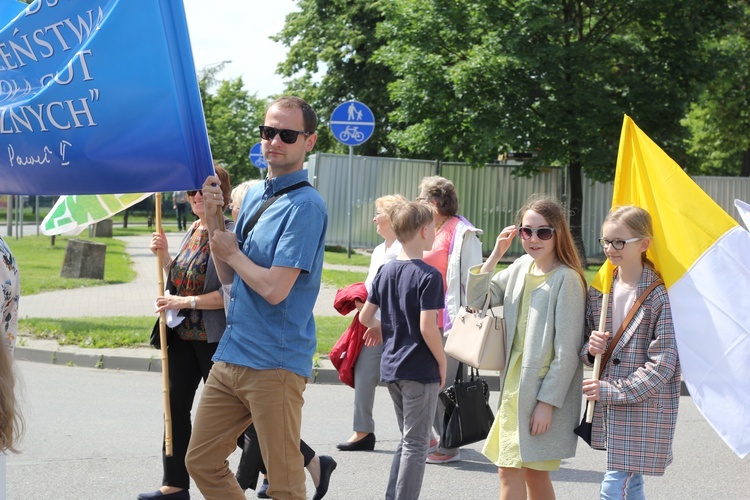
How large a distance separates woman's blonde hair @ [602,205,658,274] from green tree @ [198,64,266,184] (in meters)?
42.7

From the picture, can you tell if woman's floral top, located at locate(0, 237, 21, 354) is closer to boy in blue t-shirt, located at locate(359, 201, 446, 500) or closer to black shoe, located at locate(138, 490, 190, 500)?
black shoe, located at locate(138, 490, 190, 500)

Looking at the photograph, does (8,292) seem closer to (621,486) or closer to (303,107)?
(303,107)

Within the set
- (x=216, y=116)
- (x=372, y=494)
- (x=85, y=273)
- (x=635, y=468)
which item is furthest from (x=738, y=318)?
(x=216, y=116)

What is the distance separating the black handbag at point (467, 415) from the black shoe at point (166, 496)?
1580 mm

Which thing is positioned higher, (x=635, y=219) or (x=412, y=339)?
(x=635, y=219)

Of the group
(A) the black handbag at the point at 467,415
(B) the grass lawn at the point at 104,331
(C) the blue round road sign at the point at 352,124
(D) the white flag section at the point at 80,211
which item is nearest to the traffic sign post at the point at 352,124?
(C) the blue round road sign at the point at 352,124

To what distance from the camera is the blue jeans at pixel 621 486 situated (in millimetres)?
4660

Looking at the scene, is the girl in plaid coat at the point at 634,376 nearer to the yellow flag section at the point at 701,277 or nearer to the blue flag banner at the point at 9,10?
the yellow flag section at the point at 701,277

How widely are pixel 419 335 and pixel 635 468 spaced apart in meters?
1.44

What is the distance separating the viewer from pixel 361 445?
7441mm

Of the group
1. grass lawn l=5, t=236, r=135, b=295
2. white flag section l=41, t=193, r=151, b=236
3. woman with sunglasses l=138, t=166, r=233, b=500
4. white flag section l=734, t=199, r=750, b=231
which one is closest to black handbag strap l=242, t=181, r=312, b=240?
woman with sunglasses l=138, t=166, r=233, b=500

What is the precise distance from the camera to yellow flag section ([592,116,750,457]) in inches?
183

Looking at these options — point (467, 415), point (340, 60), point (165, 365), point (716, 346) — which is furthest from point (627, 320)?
point (340, 60)

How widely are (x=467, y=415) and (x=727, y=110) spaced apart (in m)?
28.5
